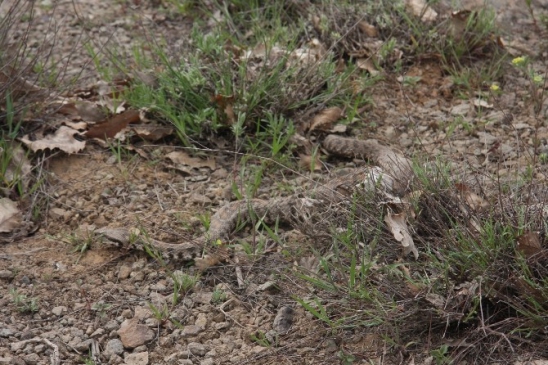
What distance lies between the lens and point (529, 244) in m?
3.11

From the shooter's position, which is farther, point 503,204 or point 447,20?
point 447,20

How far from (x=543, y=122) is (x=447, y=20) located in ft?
3.15

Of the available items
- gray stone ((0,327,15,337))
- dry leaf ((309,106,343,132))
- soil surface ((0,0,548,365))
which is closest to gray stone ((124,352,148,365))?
soil surface ((0,0,548,365))

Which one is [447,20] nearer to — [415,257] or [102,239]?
[415,257]

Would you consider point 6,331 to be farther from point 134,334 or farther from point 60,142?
point 60,142

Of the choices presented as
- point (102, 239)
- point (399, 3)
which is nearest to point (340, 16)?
point (399, 3)

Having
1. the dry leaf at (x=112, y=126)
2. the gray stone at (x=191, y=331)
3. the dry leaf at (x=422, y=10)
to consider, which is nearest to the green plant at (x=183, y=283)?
Result: the gray stone at (x=191, y=331)

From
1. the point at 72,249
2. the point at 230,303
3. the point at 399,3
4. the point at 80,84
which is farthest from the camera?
the point at 399,3

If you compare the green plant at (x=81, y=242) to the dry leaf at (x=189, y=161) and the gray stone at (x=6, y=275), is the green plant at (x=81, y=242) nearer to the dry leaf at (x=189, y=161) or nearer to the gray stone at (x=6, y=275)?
the gray stone at (x=6, y=275)

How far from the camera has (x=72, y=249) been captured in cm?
390

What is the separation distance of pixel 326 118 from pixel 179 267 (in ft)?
4.44

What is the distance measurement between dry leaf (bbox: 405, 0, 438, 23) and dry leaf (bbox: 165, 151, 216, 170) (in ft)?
5.75

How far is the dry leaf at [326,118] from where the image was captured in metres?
4.62

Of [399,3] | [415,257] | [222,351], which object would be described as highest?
[399,3]
